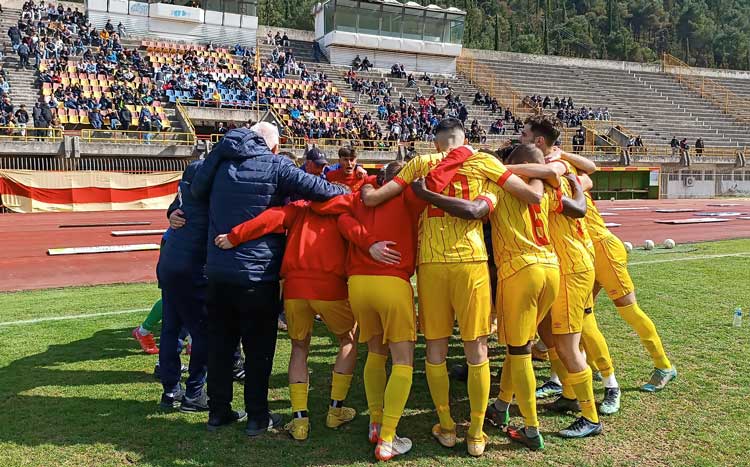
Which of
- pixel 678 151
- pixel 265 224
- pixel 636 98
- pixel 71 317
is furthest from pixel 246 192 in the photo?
pixel 636 98

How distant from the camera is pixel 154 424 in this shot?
4.53 meters

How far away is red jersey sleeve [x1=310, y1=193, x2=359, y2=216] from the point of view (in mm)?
4316

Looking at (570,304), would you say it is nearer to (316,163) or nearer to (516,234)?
(516,234)

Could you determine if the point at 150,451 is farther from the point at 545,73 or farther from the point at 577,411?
the point at 545,73

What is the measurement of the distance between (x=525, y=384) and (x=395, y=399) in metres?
0.87

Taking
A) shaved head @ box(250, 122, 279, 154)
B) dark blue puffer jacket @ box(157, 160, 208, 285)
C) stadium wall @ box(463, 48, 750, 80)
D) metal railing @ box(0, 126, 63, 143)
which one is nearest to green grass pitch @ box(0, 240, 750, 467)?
dark blue puffer jacket @ box(157, 160, 208, 285)

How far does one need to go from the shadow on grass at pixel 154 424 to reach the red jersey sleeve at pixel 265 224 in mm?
1404

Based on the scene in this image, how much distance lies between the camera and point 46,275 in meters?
11.8

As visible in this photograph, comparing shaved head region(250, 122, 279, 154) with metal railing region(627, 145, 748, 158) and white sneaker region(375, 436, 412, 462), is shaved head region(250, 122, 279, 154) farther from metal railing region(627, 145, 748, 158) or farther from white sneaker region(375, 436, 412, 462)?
metal railing region(627, 145, 748, 158)

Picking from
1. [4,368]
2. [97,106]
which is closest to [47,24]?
[97,106]

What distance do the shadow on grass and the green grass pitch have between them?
13mm

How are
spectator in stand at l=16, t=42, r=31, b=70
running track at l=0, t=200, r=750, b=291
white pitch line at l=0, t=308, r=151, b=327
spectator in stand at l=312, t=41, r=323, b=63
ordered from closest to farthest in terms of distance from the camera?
white pitch line at l=0, t=308, r=151, b=327
running track at l=0, t=200, r=750, b=291
spectator in stand at l=16, t=42, r=31, b=70
spectator in stand at l=312, t=41, r=323, b=63

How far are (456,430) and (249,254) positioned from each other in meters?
1.95

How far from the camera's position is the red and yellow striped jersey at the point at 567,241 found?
4.44m
